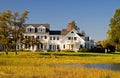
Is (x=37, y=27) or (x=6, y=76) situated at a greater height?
(x=37, y=27)

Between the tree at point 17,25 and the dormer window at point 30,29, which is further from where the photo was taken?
the dormer window at point 30,29

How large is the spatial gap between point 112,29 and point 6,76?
274 ft

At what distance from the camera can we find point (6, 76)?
2805 centimetres

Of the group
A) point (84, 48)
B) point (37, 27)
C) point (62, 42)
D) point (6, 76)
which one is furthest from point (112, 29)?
point (6, 76)

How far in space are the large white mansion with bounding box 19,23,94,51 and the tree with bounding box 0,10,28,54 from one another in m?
34.8

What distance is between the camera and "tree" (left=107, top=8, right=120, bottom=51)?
10656 centimetres

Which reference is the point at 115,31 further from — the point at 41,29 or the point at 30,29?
the point at 30,29

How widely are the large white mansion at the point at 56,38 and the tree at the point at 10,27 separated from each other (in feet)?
114

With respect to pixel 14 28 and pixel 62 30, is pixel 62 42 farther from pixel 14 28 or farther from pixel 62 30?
pixel 14 28

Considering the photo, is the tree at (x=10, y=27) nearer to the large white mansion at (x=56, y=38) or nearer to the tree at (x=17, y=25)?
the tree at (x=17, y=25)

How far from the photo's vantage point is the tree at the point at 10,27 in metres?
81.6

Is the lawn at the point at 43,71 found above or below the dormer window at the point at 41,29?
below

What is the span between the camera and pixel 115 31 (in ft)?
354

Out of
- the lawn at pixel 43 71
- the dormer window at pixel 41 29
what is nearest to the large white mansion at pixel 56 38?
the dormer window at pixel 41 29
